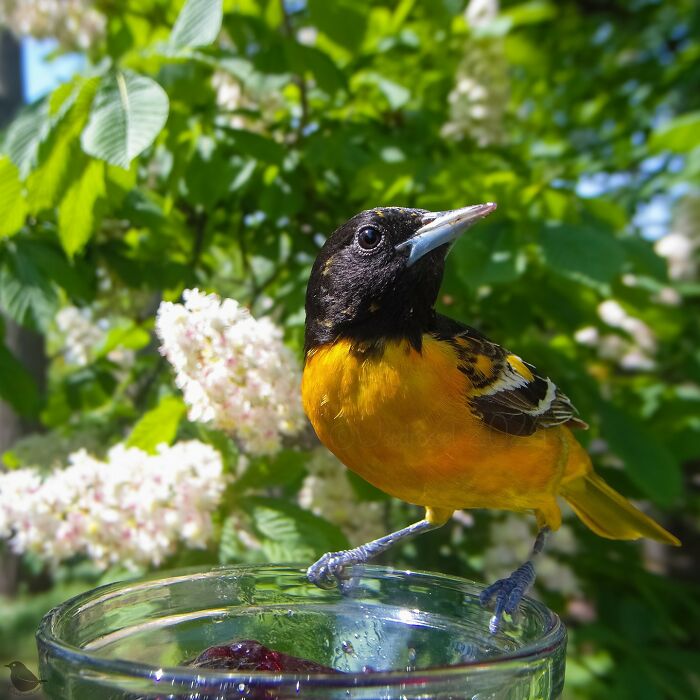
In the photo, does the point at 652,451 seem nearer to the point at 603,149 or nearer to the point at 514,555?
the point at 514,555

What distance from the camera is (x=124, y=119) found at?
186 cm

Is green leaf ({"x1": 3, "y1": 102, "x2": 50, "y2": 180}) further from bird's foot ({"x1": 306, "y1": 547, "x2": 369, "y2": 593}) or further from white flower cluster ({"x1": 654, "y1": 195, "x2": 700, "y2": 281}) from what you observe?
white flower cluster ({"x1": 654, "y1": 195, "x2": 700, "y2": 281})

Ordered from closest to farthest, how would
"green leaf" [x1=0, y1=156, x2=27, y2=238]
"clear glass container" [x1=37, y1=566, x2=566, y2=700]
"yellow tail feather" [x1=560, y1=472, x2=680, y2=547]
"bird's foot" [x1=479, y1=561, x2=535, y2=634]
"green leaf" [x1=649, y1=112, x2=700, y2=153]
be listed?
"clear glass container" [x1=37, y1=566, x2=566, y2=700] < "bird's foot" [x1=479, y1=561, x2=535, y2=634] < "green leaf" [x1=0, y1=156, x2=27, y2=238] < "yellow tail feather" [x1=560, y1=472, x2=680, y2=547] < "green leaf" [x1=649, y1=112, x2=700, y2=153]

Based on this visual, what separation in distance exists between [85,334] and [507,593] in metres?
2.08

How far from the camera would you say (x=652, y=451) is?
9.51ft

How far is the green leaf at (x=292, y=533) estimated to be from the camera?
217 centimetres

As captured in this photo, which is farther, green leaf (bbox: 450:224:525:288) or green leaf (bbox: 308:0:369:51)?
green leaf (bbox: 308:0:369:51)

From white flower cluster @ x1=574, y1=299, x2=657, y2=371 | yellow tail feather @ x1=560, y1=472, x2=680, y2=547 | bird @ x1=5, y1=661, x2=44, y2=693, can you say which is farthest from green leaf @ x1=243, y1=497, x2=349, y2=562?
white flower cluster @ x1=574, y1=299, x2=657, y2=371

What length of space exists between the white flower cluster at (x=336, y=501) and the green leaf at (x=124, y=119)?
123cm

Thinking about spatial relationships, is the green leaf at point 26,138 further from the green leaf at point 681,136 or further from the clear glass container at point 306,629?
the green leaf at point 681,136

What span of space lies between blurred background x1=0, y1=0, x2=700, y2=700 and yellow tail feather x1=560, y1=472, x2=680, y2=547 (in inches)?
15.3

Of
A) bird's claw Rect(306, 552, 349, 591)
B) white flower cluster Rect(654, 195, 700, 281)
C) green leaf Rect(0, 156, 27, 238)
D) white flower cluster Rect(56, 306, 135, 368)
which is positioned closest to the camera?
bird's claw Rect(306, 552, 349, 591)

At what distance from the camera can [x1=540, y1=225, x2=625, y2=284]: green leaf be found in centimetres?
226

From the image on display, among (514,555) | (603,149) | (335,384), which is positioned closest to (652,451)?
(514,555)
